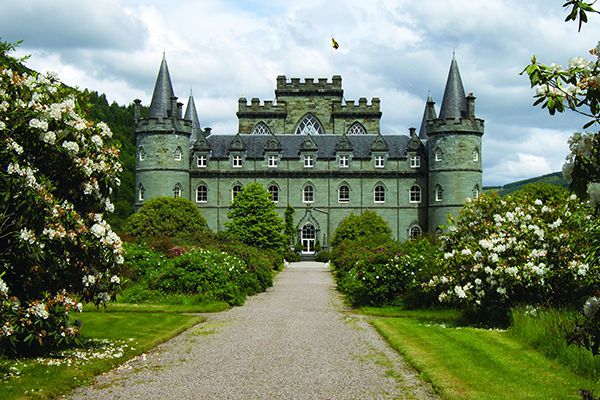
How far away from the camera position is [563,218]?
14953mm

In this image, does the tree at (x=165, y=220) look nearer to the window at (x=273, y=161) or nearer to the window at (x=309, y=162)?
the window at (x=273, y=161)

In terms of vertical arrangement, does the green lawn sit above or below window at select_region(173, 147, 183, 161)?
below

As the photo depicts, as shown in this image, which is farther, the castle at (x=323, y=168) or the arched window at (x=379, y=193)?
the arched window at (x=379, y=193)

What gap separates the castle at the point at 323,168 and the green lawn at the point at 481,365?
40273mm

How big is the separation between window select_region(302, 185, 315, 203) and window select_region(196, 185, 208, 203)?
8.39 metres

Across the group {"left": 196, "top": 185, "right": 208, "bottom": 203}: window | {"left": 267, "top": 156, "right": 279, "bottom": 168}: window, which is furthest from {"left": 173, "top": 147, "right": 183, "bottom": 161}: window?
{"left": 267, "top": 156, "right": 279, "bottom": 168}: window

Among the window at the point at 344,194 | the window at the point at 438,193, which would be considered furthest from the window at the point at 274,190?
the window at the point at 438,193

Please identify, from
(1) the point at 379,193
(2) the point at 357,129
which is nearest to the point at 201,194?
(1) the point at 379,193

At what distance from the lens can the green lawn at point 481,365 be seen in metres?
8.44

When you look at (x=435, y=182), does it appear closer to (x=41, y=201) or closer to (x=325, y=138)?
(x=325, y=138)

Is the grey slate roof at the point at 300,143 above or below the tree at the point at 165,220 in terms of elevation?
above

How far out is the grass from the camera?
8.38 meters

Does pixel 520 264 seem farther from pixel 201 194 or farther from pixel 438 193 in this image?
pixel 201 194

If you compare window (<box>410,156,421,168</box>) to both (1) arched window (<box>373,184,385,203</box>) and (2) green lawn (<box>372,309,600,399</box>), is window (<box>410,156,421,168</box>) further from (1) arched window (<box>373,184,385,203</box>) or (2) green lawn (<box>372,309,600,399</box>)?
(2) green lawn (<box>372,309,600,399</box>)
